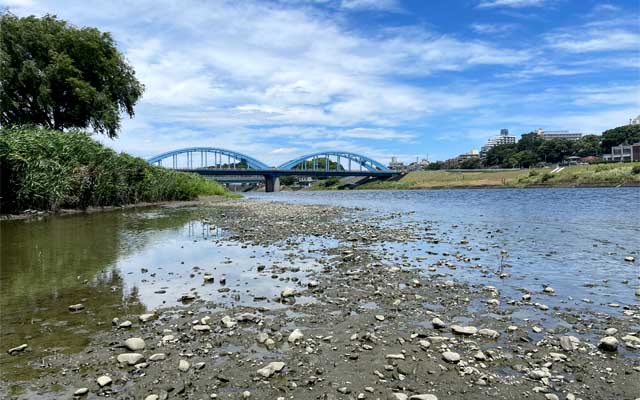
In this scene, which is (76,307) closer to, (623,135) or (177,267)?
(177,267)

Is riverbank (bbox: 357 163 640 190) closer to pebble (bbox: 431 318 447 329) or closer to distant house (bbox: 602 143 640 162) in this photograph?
distant house (bbox: 602 143 640 162)

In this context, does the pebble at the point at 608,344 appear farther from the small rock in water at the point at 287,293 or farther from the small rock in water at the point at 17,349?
the small rock in water at the point at 17,349

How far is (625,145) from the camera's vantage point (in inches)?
7234

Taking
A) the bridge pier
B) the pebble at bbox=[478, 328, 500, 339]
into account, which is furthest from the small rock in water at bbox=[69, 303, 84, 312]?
the bridge pier

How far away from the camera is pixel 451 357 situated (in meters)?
5.46

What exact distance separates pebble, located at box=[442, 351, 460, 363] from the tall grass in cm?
2978

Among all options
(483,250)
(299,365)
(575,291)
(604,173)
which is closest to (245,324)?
(299,365)

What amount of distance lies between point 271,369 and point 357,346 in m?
1.43

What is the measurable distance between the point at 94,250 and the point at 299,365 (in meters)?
11.9

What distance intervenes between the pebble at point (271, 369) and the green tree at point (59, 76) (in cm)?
4358

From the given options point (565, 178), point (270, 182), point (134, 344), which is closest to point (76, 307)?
point (134, 344)

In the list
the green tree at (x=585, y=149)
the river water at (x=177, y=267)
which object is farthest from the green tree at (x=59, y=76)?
the green tree at (x=585, y=149)

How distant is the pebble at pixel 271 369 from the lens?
16.6 feet

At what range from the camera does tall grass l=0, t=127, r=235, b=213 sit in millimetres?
26844
